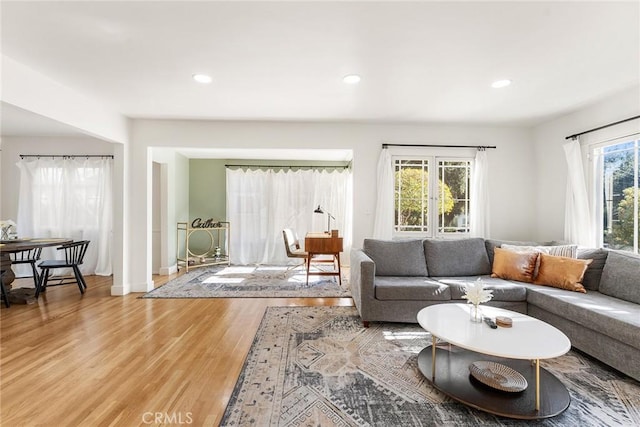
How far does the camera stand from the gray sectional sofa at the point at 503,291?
2.02 m

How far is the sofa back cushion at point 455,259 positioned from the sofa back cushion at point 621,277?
1.00 m

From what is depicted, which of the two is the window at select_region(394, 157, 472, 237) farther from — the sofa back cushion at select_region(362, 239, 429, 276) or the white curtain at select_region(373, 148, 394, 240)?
the sofa back cushion at select_region(362, 239, 429, 276)

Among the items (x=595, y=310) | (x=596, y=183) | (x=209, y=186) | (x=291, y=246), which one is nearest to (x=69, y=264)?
(x=209, y=186)

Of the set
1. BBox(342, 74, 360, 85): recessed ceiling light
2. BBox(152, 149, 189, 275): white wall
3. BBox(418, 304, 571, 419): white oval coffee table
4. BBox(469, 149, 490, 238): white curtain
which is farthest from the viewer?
BBox(152, 149, 189, 275): white wall

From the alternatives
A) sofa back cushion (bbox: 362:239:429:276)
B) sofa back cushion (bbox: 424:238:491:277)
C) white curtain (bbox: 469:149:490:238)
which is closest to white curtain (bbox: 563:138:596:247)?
white curtain (bbox: 469:149:490:238)

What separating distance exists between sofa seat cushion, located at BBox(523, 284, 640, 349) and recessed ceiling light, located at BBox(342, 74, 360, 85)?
8.78ft

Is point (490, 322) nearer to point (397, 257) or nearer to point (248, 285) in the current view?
point (397, 257)

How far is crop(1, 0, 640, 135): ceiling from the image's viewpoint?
173 centimetres

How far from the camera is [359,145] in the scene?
4.05m

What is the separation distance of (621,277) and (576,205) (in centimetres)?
110

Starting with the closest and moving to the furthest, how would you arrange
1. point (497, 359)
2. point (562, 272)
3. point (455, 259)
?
point (497, 359), point (562, 272), point (455, 259)

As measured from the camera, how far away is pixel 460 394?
1685 millimetres

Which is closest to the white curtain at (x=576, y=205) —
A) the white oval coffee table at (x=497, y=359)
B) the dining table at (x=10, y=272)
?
the white oval coffee table at (x=497, y=359)

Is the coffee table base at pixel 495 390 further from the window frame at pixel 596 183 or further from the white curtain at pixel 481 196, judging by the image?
the white curtain at pixel 481 196
